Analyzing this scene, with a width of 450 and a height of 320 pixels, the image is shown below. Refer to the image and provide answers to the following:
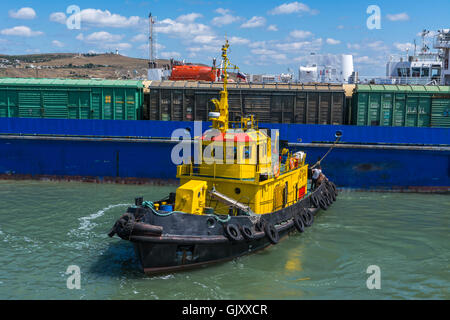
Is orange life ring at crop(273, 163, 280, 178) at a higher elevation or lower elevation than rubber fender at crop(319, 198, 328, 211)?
higher

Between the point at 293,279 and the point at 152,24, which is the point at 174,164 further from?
the point at 152,24

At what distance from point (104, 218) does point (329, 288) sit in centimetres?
823

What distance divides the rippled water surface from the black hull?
0.27 metres

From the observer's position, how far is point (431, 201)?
17.7 meters

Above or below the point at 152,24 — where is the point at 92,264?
below

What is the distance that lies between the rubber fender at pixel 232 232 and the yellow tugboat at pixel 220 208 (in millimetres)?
25

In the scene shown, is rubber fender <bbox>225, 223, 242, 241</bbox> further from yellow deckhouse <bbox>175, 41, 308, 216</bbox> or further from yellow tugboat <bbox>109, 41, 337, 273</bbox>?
yellow deckhouse <bbox>175, 41, 308, 216</bbox>

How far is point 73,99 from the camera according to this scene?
71.5 ft

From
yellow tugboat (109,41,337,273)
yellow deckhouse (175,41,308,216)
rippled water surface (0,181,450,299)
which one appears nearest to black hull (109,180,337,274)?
yellow tugboat (109,41,337,273)

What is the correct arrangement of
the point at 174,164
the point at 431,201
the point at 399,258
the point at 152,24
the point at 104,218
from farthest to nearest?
the point at 152,24 → the point at 174,164 → the point at 431,201 → the point at 104,218 → the point at 399,258

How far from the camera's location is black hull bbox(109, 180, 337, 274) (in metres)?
9.59

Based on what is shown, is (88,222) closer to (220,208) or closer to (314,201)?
(220,208)

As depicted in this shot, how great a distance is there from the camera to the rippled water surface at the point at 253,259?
9.45 m
